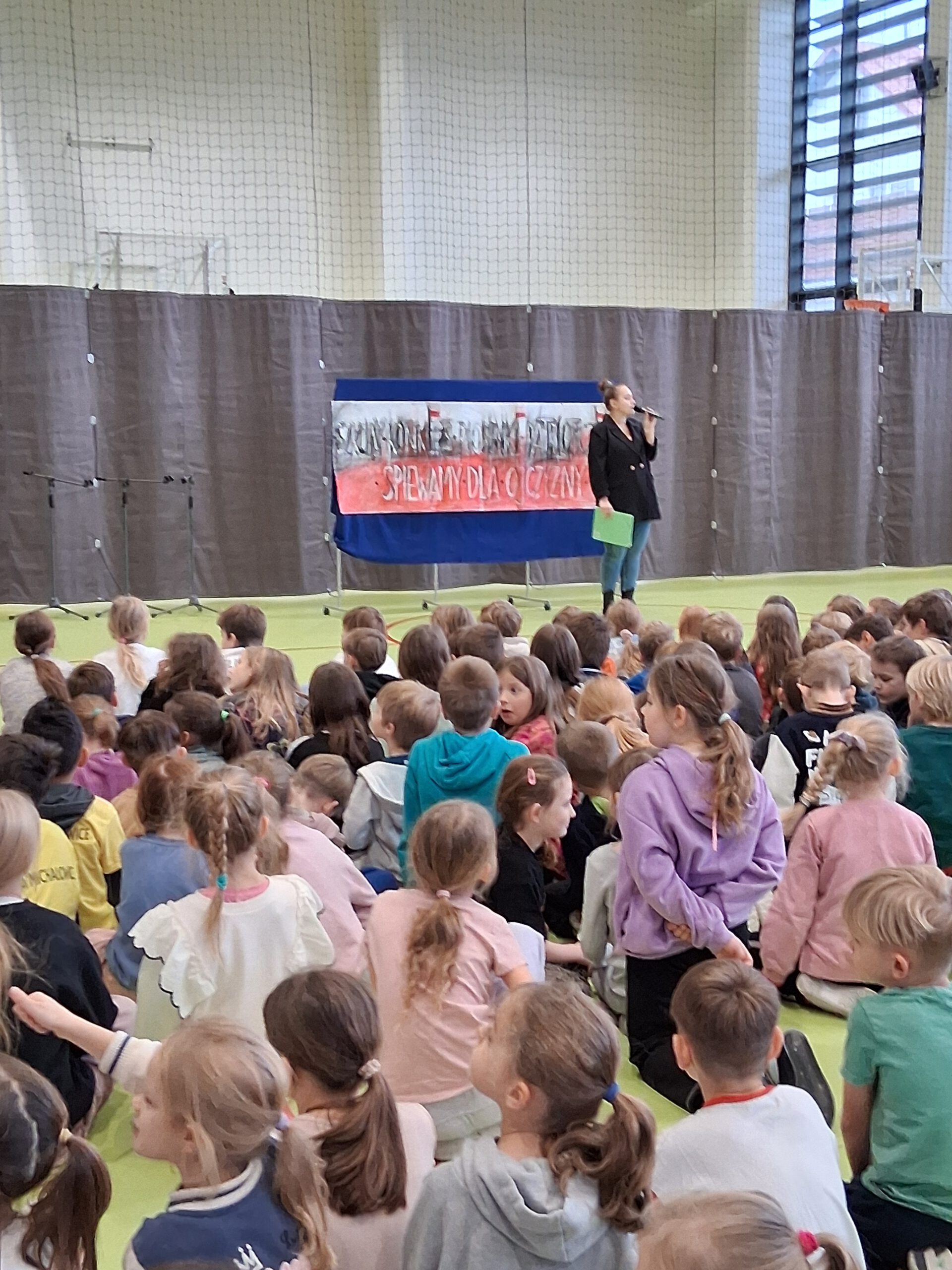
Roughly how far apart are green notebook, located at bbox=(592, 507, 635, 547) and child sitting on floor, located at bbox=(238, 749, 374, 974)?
211 inches

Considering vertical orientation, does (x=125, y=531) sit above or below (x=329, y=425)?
below

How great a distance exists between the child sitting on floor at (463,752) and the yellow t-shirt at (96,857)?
0.78 metres

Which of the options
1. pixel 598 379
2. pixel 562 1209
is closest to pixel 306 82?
pixel 598 379

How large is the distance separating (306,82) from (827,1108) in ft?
41.3

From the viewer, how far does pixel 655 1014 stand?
3105 millimetres

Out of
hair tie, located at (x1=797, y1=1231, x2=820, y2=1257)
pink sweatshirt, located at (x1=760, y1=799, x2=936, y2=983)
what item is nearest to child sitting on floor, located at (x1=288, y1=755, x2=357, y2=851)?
pink sweatshirt, located at (x1=760, y1=799, x2=936, y2=983)

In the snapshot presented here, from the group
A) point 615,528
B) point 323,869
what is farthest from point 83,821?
point 615,528

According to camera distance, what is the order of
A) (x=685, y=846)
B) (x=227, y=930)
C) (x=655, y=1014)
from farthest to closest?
1. (x=655, y=1014)
2. (x=685, y=846)
3. (x=227, y=930)

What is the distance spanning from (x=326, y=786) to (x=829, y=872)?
139cm

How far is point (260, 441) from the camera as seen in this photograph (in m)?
10.1

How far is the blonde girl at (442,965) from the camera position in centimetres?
255

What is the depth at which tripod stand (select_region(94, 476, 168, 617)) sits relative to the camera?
959 centimetres

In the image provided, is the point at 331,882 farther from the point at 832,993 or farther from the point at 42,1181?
the point at 42,1181

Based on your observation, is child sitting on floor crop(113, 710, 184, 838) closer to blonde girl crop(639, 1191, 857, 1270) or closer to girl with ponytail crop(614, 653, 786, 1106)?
girl with ponytail crop(614, 653, 786, 1106)
